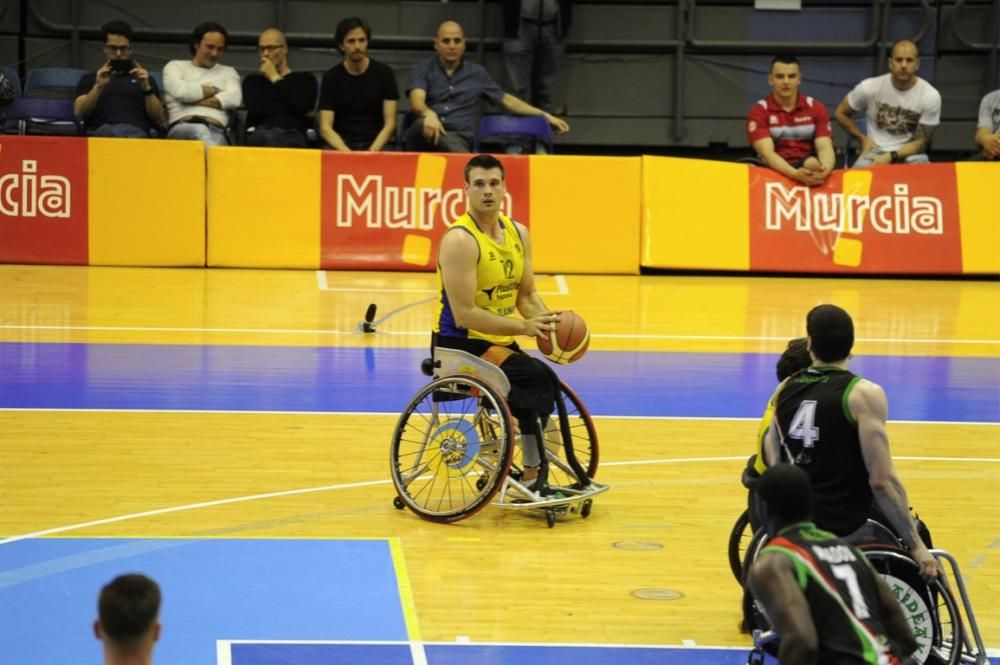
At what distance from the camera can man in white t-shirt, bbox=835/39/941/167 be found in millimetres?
16594

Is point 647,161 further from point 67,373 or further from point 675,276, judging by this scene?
point 67,373

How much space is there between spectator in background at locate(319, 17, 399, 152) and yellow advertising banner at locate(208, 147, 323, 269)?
0.66 metres

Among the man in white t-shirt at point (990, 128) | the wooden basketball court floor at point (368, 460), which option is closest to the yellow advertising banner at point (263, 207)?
the wooden basketball court floor at point (368, 460)

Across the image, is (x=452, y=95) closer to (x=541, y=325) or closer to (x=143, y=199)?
(x=143, y=199)

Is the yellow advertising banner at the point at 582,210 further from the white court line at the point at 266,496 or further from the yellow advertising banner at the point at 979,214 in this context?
the white court line at the point at 266,496

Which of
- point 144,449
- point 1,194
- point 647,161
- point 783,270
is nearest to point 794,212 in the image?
point 783,270

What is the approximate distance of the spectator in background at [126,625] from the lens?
3.64 metres

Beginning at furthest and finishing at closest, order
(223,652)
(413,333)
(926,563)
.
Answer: (413,333) < (223,652) < (926,563)

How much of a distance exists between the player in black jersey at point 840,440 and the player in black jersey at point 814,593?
949 millimetres

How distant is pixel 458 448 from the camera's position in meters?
7.89

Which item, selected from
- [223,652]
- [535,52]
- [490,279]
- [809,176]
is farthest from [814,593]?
[535,52]

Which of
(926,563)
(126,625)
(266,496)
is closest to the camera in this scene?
(126,625)

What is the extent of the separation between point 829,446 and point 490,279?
9.28 feet

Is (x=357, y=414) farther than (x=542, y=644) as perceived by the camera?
Yes
